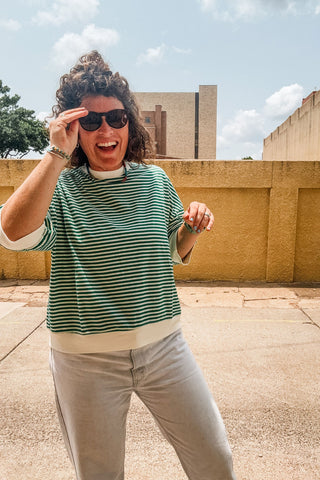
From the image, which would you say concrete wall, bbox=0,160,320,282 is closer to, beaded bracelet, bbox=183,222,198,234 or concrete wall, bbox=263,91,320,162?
concrete wall, bbox=263,91,320,162

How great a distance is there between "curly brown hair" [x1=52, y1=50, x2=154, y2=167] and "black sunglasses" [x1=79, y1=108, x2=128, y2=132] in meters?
0.08

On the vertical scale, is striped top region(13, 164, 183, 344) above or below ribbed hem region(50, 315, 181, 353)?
above

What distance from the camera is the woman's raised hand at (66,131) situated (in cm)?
121

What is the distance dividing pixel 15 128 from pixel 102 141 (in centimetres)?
3215

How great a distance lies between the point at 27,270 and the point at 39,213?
635 cm

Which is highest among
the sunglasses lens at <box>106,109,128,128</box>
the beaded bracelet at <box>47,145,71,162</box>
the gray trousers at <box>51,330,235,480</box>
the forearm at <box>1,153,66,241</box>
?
the sunglasses lens at <box>106,109,128,128</box>

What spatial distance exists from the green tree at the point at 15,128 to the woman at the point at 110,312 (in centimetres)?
3053

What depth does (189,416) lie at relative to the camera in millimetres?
1345

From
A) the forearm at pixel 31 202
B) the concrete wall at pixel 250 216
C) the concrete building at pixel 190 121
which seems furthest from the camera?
the concrete building at pixel 190 121

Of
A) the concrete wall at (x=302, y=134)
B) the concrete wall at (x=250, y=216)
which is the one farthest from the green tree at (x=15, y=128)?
the concrete wall at (x=250, y=216)

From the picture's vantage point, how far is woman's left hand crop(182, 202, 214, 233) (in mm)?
1443

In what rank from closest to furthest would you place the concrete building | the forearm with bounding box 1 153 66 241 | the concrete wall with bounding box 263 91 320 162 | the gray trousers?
1. the forearm with bounding box 1 153 66 241
2. the gray trousers
3. the concrete wall with bounding box 263 91 320 162
4. the concrete building

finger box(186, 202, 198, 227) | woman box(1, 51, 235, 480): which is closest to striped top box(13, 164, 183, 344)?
woman box(1, 51, 235, 480)

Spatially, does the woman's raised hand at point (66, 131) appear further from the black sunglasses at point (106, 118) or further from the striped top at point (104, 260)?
the striped top at point (104, 260)
